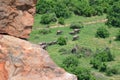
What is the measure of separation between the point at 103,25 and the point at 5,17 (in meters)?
49.9

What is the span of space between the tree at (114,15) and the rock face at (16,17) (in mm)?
49539

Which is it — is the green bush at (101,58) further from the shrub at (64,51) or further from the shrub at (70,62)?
the shrub at (64,51)

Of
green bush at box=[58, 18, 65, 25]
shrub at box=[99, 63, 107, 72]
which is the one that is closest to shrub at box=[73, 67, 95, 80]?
shrub at box=[99, 63, 107, 72]

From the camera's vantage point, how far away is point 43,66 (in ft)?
39.8

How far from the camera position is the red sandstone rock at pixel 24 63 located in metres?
11.9

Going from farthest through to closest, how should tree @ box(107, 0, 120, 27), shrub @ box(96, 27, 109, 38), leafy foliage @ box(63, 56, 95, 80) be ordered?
tree @ box(107, 0, 120, 27) → shrub @ box(96, 27, 109, 38) → leafy foliage @ box(63, 56, 95, 80)

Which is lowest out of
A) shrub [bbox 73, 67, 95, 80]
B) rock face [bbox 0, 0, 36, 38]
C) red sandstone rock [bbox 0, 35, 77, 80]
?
shrub [bbox 73, 67, 95, 80]

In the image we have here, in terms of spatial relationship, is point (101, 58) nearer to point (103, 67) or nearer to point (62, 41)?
point (103, 67)

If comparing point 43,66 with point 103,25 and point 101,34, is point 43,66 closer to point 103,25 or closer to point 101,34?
point 101,34

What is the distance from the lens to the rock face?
494 inches

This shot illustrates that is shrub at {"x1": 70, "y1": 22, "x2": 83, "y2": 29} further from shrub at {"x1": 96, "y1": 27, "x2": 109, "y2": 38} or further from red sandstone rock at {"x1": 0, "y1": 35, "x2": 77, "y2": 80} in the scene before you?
red sandstone rock at {"x1": 0, "y1": 35, "x2": 77, "y2": 80}

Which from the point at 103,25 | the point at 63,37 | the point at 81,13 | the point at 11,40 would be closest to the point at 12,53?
the point at 11,40

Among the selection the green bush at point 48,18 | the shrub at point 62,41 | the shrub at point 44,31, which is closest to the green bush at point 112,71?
the shrub at point 62,41

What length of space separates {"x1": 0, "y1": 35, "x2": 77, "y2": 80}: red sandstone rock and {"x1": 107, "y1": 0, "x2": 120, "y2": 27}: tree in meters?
50.3
